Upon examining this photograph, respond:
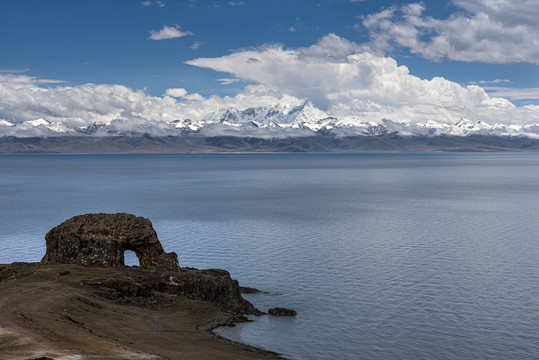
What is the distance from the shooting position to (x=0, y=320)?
26688 mm

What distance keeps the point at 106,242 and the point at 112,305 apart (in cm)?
703

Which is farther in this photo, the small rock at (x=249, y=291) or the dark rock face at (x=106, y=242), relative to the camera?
the small rock at (x=249, y=291)

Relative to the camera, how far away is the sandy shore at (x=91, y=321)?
2439 cm

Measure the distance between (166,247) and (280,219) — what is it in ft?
89.2

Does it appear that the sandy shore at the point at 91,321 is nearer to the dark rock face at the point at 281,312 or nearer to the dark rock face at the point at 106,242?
the dark rock face at the point at 106,242

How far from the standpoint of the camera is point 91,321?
30500 mm

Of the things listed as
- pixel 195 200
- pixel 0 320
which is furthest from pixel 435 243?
pixel 195 200

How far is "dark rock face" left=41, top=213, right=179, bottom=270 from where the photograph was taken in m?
39.7

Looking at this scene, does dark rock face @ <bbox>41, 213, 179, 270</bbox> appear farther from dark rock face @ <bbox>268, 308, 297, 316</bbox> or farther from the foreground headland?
dark rock face @ <bbox>268, 308, 297, 316</bbox>

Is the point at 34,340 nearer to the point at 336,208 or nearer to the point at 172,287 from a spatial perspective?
the point at 172,287

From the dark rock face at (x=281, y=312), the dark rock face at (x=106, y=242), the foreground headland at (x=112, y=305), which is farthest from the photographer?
the dark rock face at (x=106, y=242)

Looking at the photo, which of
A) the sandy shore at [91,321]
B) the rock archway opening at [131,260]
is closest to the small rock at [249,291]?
the sandy shore at [91,321]

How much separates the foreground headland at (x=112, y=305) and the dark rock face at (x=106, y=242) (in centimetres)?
7

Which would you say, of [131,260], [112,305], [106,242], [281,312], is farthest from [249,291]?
[131,260]
